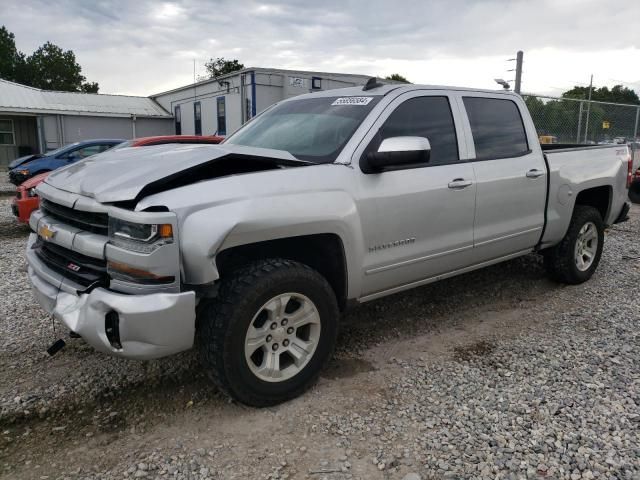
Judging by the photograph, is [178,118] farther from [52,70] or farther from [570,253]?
[52,70]

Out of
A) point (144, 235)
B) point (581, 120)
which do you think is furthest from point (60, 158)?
point (581, 120)

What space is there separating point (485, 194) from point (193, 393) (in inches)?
103

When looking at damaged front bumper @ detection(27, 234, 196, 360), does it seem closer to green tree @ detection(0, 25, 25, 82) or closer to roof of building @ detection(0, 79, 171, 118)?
roof of building @ detection(0, 79, 171, 118)

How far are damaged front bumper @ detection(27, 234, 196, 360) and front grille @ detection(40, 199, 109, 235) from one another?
36 centimetres

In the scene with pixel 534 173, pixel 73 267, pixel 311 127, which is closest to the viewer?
pixel 73 267

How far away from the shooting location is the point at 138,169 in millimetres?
2857

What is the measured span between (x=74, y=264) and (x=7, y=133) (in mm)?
27316

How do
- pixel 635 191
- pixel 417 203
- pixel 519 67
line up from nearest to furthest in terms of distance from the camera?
1. pixel 417 203
2. pixel 519 67
3. pixel 635 191

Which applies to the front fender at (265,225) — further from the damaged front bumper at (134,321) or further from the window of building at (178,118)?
the window of building at (178,118)

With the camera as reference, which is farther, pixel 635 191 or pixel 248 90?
pixel 248 90

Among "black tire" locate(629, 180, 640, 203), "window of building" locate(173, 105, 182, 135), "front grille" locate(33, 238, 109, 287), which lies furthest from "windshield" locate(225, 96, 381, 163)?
"window of building" locate(173, 105, 182, 135)

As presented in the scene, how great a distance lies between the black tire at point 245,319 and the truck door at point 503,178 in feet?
5.75

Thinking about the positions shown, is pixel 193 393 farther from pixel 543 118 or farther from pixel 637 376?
pixel 543 118

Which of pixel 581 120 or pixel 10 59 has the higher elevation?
pixel 10 59
